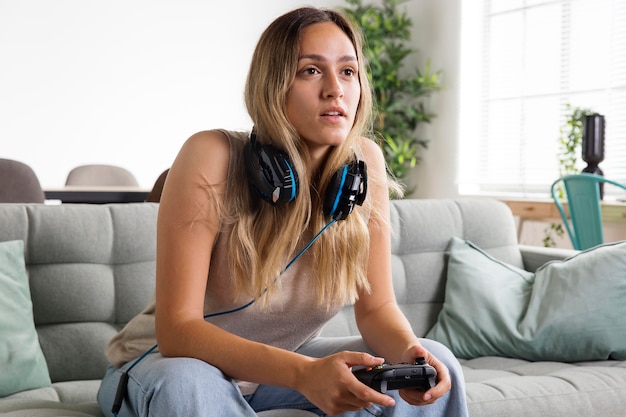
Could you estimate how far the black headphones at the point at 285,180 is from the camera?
1.40m

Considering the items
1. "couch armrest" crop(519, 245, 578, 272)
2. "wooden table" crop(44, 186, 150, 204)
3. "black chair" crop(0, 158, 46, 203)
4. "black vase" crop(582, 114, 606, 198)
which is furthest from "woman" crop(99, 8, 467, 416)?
"black vase" crop(582, 114, 606, 198)

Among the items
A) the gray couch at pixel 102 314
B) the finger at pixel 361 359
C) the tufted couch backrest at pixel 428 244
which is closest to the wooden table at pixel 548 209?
the tufted couch backrest at pixel 428 244

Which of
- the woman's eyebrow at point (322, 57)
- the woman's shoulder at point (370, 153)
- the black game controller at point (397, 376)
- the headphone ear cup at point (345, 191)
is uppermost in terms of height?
the woman's eyebrow at point (322, 57)

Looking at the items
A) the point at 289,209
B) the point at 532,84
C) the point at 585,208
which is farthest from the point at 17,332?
the point at 532,84

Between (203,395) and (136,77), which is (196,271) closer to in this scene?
(203,395)

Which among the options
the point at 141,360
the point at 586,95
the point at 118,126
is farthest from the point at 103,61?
the point at 141,360

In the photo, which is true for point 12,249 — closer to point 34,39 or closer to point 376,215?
point 376,215

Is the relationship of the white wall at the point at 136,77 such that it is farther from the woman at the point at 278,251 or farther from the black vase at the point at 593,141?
the woman at the point at 278,251

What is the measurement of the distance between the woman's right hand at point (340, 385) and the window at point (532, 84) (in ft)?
13.4

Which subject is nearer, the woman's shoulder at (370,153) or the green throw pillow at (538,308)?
the woman's shoulder at (370,153)

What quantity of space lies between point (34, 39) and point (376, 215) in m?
4.69

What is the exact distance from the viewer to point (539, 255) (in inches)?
103

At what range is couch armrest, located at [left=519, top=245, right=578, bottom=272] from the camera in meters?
2.55

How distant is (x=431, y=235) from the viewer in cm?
250
